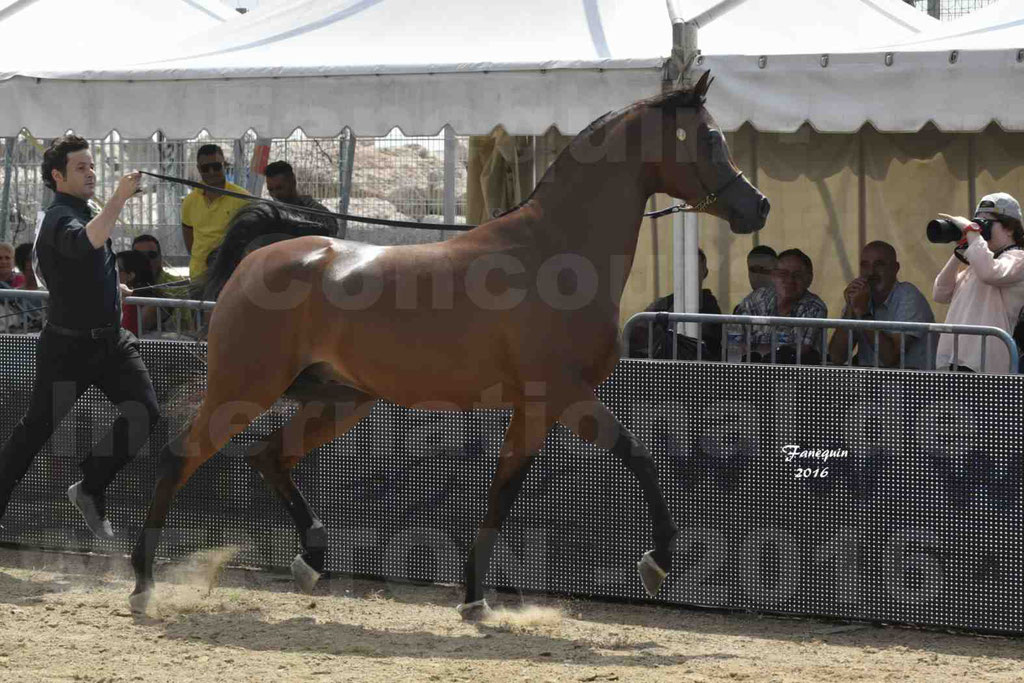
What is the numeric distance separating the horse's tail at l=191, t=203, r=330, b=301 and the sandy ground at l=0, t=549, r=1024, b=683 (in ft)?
4.40

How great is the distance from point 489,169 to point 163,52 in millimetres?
2734

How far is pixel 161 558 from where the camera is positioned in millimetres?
6918

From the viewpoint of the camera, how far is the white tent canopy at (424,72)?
7.49m

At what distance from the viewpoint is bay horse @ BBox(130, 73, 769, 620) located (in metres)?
5.49

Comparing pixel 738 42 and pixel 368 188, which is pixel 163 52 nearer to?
pixel 738 42

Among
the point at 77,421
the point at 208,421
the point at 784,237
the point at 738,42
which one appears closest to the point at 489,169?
the point at 784,237

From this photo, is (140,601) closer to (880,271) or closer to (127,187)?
(127,187)

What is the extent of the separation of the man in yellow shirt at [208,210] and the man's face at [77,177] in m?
2.87

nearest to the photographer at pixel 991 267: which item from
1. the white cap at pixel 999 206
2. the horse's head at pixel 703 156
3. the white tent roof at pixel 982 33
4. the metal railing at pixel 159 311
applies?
the white cap at pixel 999 206

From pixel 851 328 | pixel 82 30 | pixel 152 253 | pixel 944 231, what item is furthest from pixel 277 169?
pixel 851 328

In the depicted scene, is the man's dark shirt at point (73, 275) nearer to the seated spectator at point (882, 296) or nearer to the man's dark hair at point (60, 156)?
the man's dark hair at point (60, 156)

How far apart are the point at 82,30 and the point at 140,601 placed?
5.22 meters

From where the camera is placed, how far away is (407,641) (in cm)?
555

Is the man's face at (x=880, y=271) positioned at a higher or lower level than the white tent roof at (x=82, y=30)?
lower
